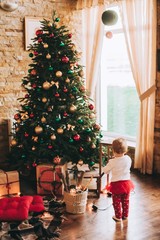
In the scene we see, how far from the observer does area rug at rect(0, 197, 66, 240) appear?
11.4 ft

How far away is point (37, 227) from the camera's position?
358 centimetres

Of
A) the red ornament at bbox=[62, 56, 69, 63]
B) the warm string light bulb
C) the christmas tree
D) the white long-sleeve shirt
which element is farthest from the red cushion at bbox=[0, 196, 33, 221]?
the warm string light bulb

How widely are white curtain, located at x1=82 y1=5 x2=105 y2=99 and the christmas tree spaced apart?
161 cm

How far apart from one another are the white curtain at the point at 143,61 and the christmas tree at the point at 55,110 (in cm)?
95

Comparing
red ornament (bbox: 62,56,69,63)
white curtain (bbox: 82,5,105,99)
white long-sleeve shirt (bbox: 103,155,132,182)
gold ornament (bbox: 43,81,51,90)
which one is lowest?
white long-sleeve shirt (bbox: 103,155,132,182)

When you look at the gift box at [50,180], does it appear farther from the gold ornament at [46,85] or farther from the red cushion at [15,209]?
the gold ornament at [46,85]

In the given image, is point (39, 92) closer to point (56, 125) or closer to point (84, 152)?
point (56, 125)

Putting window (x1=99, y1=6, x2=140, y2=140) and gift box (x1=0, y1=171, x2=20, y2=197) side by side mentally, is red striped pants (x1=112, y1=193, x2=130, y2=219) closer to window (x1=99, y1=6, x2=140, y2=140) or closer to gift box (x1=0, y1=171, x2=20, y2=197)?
gift box (x1=0, y1=171, x2=20, y2=197)

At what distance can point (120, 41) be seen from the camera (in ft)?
20.8

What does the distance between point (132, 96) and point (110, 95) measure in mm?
613

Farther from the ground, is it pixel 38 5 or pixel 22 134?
pixel 38 5

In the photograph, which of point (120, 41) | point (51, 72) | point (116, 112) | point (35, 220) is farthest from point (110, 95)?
point (35, 220)

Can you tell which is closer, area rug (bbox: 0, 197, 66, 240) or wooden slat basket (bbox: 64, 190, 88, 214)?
area rug (bbox: 0, 197, 66, 240)

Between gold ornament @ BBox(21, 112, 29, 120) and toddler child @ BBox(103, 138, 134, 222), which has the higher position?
gold ornament @ BBox(21, 112, 29, 120)
